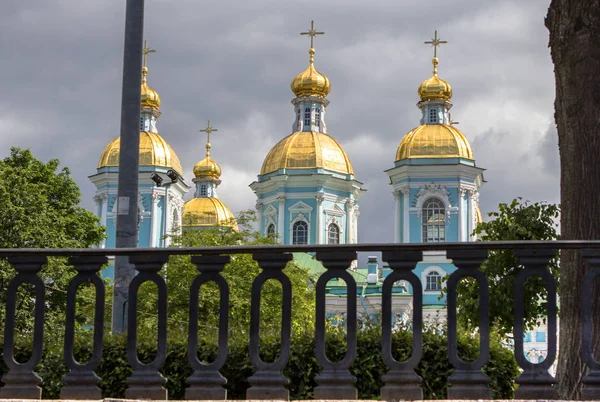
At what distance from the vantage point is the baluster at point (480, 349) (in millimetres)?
5188

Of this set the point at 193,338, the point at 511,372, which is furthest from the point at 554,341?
the point at 193,338

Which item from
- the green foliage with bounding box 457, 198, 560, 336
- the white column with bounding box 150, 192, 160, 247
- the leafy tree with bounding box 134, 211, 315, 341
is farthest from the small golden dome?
the green foliage with bounding box 457, 198, 560, 336

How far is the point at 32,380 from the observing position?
5.48 meters

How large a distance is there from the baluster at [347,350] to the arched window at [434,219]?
2478 inches

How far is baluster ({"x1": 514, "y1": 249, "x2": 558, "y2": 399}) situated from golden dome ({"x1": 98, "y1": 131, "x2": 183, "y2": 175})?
66921 millimetres

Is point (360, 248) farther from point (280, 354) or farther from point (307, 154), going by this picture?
point (307, 154)

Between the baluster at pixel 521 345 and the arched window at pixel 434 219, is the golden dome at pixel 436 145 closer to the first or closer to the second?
the arched window at pixel 434 219

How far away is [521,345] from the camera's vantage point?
5289 mm

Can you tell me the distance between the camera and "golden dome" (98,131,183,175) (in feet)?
235

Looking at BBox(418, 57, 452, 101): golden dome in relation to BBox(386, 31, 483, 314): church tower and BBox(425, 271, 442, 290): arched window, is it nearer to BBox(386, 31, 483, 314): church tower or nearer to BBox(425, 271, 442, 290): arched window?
BBox(386, 31, 483, 314): church tower

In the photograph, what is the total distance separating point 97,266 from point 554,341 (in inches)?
98.4

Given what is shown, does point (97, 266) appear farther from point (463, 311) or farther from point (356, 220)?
point (356, 220)

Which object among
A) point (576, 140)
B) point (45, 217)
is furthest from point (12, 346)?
point (45, 217)

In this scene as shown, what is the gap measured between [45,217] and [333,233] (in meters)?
45.0
